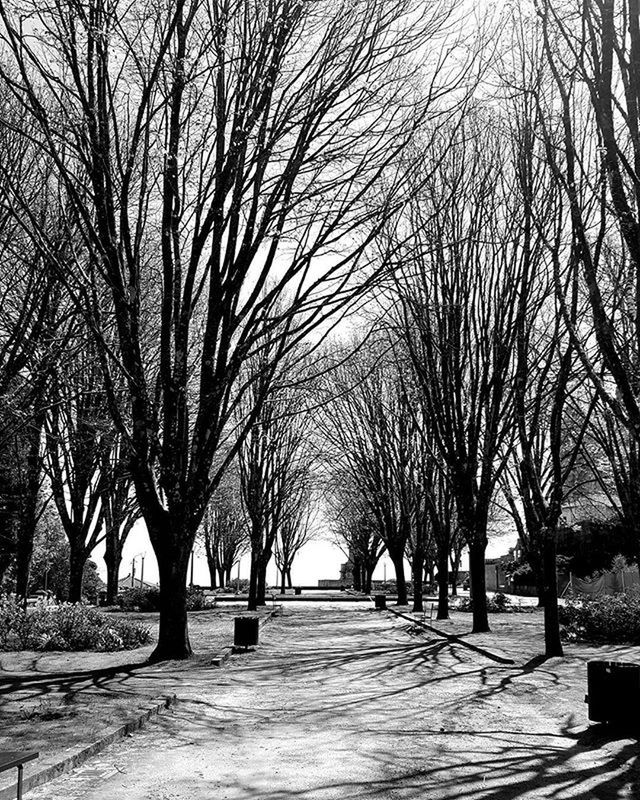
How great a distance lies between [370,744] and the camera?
7070mm

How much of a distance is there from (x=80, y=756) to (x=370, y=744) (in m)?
2.51

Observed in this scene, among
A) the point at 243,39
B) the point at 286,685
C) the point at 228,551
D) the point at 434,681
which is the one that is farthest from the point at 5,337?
the point at 228,551

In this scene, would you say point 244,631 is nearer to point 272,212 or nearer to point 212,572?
point 272,212

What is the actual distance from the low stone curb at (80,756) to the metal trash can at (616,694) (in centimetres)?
438

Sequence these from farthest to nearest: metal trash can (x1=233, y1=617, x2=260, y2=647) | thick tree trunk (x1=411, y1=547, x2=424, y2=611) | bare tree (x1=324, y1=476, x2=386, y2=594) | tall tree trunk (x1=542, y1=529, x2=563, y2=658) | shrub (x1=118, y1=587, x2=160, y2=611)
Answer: bare tree (x1=324, y1=476, x2=386, y2=594) → shrub (x1=118, y1=587, x2=160, y2=611) → thick tree trunk (x1=411, y1=547, x2=424, y2=611) → metal trash can (x1=233, y1=617, x2=260, y2=647) → tall tree trunk (x1=542, y1=529, x2=563, y2=658)

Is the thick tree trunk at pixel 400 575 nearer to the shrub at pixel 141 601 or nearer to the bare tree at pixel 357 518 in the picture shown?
the bare tree at pixel 357 518

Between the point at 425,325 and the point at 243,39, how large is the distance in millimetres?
8246

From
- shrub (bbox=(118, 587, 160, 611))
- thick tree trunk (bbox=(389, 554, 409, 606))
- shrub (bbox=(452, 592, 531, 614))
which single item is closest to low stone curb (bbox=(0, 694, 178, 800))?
shrub (bbox=(118, 587, 160, 611))

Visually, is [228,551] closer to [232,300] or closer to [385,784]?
[232,300]

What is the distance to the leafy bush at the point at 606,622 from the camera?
18266mm

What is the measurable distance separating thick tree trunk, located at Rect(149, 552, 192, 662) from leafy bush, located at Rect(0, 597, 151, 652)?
267cm

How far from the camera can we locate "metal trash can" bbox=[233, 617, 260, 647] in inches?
614

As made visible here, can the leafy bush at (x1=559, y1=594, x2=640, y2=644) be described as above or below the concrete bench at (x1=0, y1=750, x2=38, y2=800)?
below

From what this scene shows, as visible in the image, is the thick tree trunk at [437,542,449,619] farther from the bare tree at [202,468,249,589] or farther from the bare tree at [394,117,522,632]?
the bare tree at [202,468,249,589]
